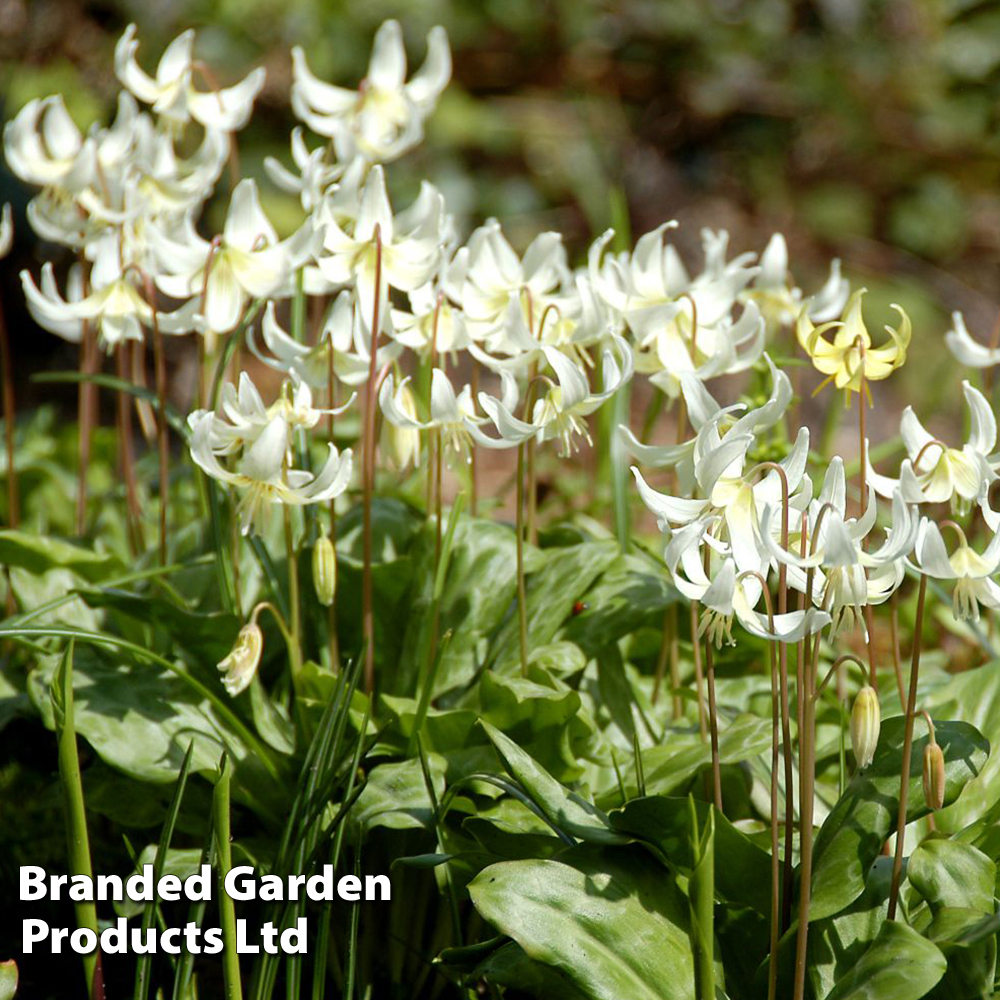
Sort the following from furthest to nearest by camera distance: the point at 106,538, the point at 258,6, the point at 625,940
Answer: the point at 258,6 < the point at 106,538 < the point at 625,940

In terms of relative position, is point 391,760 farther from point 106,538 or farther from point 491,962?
point 106,538

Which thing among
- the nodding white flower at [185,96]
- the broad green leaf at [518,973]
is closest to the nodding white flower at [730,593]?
the broad green leaf at [518,973]

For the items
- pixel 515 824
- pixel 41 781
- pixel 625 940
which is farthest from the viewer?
pixel 41 781

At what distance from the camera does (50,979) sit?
76.5 inches

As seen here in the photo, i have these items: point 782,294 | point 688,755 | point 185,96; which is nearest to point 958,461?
point 688,755

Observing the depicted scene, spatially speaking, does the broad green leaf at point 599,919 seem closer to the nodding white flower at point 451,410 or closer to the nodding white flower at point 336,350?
the nodding white flower at point 451,410

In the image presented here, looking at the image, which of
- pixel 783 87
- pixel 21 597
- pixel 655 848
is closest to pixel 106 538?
pixel 21 597

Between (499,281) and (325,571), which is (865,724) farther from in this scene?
(499,281)

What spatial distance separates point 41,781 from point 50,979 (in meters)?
0.33

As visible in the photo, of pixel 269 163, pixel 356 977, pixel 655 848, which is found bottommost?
pixel 356 977

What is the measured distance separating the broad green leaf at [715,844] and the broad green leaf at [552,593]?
0.52m

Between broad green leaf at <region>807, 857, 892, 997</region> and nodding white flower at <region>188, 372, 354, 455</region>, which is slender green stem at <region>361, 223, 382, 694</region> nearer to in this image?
nodding white flower at <region>188, 372, 354, 455</region>

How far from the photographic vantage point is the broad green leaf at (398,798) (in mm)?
1646

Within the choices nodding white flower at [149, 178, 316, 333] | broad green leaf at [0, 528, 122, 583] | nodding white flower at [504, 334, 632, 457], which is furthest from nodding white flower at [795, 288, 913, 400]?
broad green leaf at [0, 528, 122, 583]
